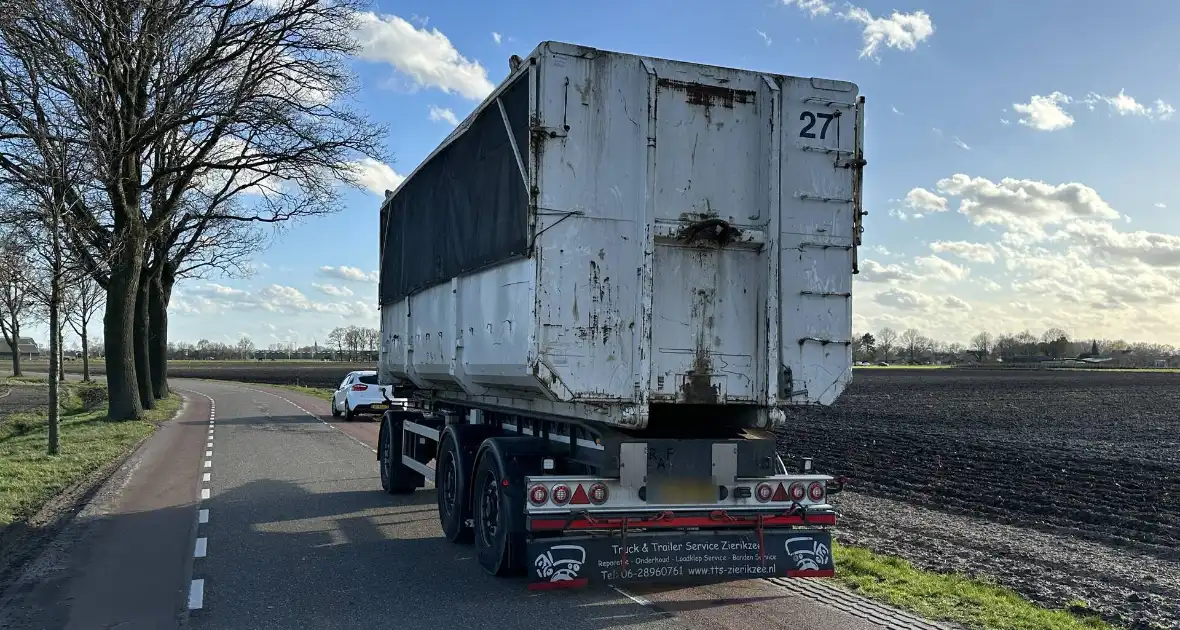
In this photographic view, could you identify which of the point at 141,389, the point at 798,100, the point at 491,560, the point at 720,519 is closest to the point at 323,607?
the point at 491,560

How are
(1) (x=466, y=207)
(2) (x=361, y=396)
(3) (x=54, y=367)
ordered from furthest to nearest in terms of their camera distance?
(2) (x=361, y=396) < (3) (x=54, y=367) < (1) (x=466, y=207)

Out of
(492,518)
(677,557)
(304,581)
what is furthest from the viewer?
(492,518)

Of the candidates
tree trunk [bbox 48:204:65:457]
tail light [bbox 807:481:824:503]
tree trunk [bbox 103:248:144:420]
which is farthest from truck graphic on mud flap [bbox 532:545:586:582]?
tree trunk [bbox 103:248:144:420]

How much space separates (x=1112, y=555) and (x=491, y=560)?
232 inches

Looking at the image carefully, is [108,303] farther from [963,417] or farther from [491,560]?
[963,417]

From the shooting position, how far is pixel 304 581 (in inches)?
301

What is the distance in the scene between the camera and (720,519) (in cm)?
699

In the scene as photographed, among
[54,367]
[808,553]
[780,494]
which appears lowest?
[808,553]

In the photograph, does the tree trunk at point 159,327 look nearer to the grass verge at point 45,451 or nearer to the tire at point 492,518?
the grass verge at point 45,451

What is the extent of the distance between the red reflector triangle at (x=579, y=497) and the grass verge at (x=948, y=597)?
7.57ft

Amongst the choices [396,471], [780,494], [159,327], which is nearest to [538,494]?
[780,494]

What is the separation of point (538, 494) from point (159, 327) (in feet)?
102

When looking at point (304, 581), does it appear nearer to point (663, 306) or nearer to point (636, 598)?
point (636, 598)

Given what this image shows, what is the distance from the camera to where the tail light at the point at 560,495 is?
671 centimetres
